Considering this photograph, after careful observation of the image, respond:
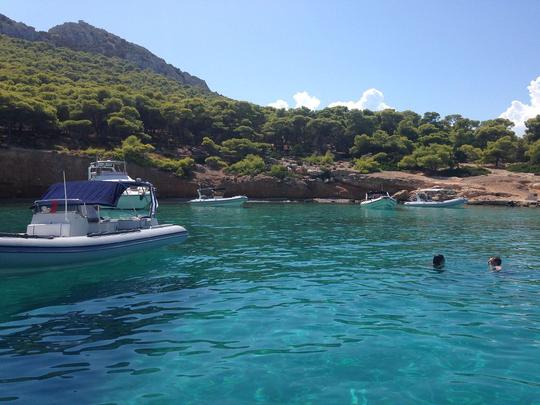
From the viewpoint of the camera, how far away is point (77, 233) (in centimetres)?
1473

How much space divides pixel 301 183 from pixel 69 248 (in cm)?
5253

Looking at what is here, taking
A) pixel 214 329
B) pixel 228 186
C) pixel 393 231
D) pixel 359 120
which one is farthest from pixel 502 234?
pixel 359 120

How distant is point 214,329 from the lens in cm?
847

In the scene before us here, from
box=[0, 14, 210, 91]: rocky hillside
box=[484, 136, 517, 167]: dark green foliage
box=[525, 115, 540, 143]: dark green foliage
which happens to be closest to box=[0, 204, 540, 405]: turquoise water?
box=[484, 136, 517, 167]: dark green foliage

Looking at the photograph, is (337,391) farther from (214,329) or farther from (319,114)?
(319,114)

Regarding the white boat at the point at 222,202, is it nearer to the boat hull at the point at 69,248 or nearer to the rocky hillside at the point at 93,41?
the boat hull at the point at 69,248

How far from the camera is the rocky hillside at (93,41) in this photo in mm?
124000

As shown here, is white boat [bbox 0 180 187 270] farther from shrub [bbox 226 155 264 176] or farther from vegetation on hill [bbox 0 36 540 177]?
shrub [bbox 226 155 264 176]

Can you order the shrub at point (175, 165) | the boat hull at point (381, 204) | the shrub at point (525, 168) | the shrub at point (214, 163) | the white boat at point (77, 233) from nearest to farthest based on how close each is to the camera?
1. the white boat at point (77, 233)
2. the boat hull at point (381, 204)
3. the shrub at point (175, 165)
4. the shrub at point (214, 163)
5. the shrub at point (525, 168)

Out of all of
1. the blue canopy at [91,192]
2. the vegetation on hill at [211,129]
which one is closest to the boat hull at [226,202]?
the vegetation on hill at [211,129]

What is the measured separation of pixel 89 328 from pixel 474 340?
7270 millimetres

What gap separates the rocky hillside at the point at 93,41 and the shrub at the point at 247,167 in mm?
84709

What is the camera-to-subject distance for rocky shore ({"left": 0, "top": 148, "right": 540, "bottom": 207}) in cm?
5278

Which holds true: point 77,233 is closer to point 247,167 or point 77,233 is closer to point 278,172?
point 278,172
